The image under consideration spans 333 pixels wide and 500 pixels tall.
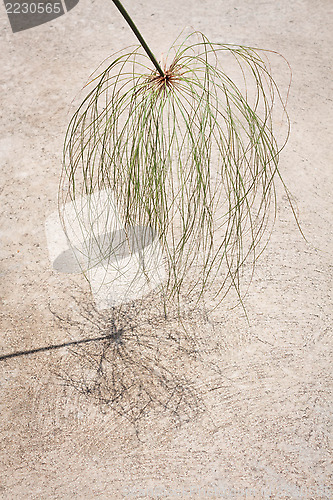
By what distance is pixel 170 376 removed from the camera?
2008 mm

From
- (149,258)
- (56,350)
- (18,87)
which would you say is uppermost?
(18,87)

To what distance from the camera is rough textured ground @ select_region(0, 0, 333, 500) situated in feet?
5.94

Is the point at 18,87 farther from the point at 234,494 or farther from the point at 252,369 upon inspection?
the point at 234,494

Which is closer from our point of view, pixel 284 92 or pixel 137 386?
pixel 137 386

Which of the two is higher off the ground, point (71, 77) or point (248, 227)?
point (71, 77)

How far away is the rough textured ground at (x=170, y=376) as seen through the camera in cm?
181

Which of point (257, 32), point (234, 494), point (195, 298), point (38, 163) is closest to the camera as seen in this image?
point (234, 494)

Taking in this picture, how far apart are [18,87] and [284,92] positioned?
1.51m

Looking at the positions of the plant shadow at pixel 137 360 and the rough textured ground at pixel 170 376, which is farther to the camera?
the plant shadow at pixel 137 360

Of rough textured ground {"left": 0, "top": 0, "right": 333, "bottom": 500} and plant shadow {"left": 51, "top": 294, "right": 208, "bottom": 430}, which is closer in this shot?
rough textured ground {"left": 0, "top": 0, "right": 333, "bottom": 500}

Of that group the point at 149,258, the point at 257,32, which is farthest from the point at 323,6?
the point at 149,258

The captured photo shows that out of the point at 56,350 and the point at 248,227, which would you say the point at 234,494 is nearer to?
the point at 56,350

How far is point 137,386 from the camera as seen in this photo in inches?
78.4

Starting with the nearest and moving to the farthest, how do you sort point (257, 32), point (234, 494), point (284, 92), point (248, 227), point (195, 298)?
point (234, 494) < point (195, 298) < point (248, 227) < point (284, 92) < point (257, 32)
